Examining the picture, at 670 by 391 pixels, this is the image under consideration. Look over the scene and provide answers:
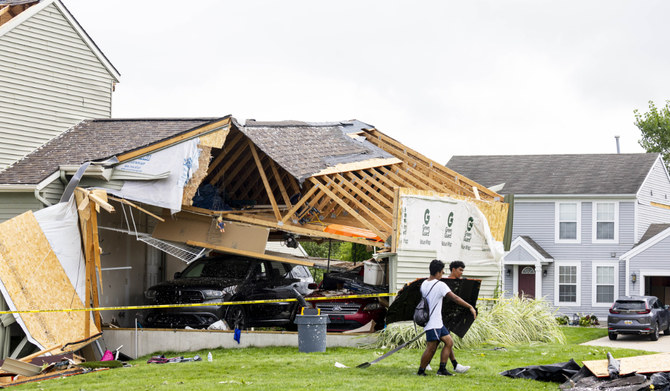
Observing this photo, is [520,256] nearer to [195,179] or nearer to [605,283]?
[605,283]

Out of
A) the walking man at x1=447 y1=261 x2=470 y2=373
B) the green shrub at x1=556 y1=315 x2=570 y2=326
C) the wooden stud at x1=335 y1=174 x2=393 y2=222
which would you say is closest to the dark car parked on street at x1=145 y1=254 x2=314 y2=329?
the wooden stud at x1=335 y1=174 x2=393 y2=222

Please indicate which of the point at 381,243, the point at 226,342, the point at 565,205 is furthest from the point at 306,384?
the point at 565,205

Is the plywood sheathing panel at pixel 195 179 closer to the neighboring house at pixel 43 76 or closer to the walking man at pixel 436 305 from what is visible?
the neighboring house at pixel 43 76

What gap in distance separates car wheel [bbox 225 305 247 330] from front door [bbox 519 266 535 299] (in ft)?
64.3

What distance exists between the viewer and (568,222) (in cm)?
3425

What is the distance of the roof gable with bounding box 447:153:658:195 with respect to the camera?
34.0m

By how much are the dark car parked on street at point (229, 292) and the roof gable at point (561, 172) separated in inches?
697

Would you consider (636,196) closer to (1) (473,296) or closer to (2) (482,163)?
(2) (482,163)

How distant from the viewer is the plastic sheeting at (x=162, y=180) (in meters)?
17.0

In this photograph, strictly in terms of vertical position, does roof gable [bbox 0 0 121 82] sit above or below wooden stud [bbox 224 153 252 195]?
above

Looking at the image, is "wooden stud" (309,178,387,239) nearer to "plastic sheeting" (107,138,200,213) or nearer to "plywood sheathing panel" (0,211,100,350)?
"plastic sheeting" (107,138,200,213)

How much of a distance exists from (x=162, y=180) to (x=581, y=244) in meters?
22.0

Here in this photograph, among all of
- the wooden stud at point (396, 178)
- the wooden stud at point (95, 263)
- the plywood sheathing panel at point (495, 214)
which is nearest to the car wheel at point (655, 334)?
the plywood sheathing panel at point (495, 214)

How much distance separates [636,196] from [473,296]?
2335 centimetres
